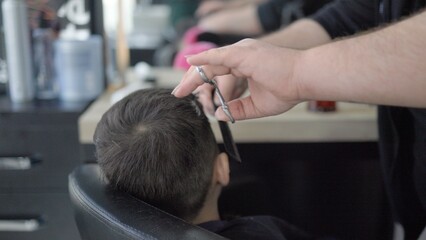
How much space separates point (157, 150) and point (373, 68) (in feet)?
1.15

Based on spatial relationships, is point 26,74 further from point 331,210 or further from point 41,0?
point 331,210

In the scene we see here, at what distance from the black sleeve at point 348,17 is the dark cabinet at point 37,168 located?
2.04 feet

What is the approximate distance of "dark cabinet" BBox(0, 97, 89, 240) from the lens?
1.35m

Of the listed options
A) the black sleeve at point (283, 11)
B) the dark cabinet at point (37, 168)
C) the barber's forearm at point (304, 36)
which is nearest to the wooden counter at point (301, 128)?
the dark cabinet at point (37, 168)

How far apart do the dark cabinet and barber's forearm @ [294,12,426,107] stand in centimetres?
73

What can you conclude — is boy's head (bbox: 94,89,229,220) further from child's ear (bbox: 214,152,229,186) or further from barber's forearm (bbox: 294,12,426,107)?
barber's forearm (bbox: 294,12,426,107)

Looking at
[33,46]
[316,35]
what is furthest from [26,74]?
[316,35]

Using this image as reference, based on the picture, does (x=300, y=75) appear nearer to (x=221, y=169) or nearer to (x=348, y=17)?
(x=221, y=169)

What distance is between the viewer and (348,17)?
1.30 meters

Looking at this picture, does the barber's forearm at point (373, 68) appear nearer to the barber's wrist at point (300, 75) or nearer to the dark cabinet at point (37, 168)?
the barber's wrist at point (300, 75)

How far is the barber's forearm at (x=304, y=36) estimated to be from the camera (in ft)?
4.37

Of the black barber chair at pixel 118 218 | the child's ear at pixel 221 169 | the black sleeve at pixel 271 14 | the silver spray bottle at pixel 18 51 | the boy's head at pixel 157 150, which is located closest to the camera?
the black barber chair at pixel 118 218

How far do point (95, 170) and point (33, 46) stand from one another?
65cm

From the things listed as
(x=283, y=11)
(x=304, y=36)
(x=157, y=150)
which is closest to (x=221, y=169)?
(x=157, y=150)
